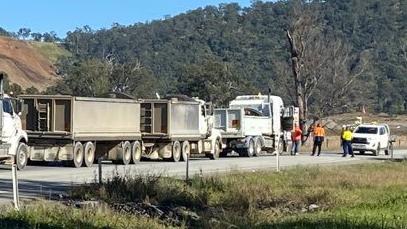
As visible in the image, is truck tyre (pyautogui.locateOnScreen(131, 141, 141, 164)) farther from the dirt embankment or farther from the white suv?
the dirt embankment

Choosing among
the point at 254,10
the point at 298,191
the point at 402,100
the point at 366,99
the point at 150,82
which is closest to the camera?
the point at 298,191

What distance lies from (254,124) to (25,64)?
11952cm

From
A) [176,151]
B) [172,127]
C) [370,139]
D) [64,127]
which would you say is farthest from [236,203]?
[370,139]

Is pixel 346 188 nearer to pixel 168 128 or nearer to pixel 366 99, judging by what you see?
pixel 168 128

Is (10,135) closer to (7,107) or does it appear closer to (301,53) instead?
(7,107)

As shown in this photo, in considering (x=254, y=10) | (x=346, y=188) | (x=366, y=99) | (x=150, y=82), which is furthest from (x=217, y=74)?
(x=254, y=10)

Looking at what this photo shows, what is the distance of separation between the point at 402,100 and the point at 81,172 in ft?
329

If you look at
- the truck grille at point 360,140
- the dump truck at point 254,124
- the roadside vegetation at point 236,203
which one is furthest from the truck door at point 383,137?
the roadside vegetation at point 236,203

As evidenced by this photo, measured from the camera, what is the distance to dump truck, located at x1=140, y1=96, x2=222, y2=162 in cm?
3547

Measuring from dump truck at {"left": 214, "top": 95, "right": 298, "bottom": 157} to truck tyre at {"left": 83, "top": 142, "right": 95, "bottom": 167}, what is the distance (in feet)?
A: 40.6

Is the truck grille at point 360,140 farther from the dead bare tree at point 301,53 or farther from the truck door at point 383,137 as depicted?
the dead bare tree at point 301,53

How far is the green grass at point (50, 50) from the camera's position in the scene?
176 metres

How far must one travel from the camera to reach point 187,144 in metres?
37.4

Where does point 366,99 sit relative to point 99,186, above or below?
above
